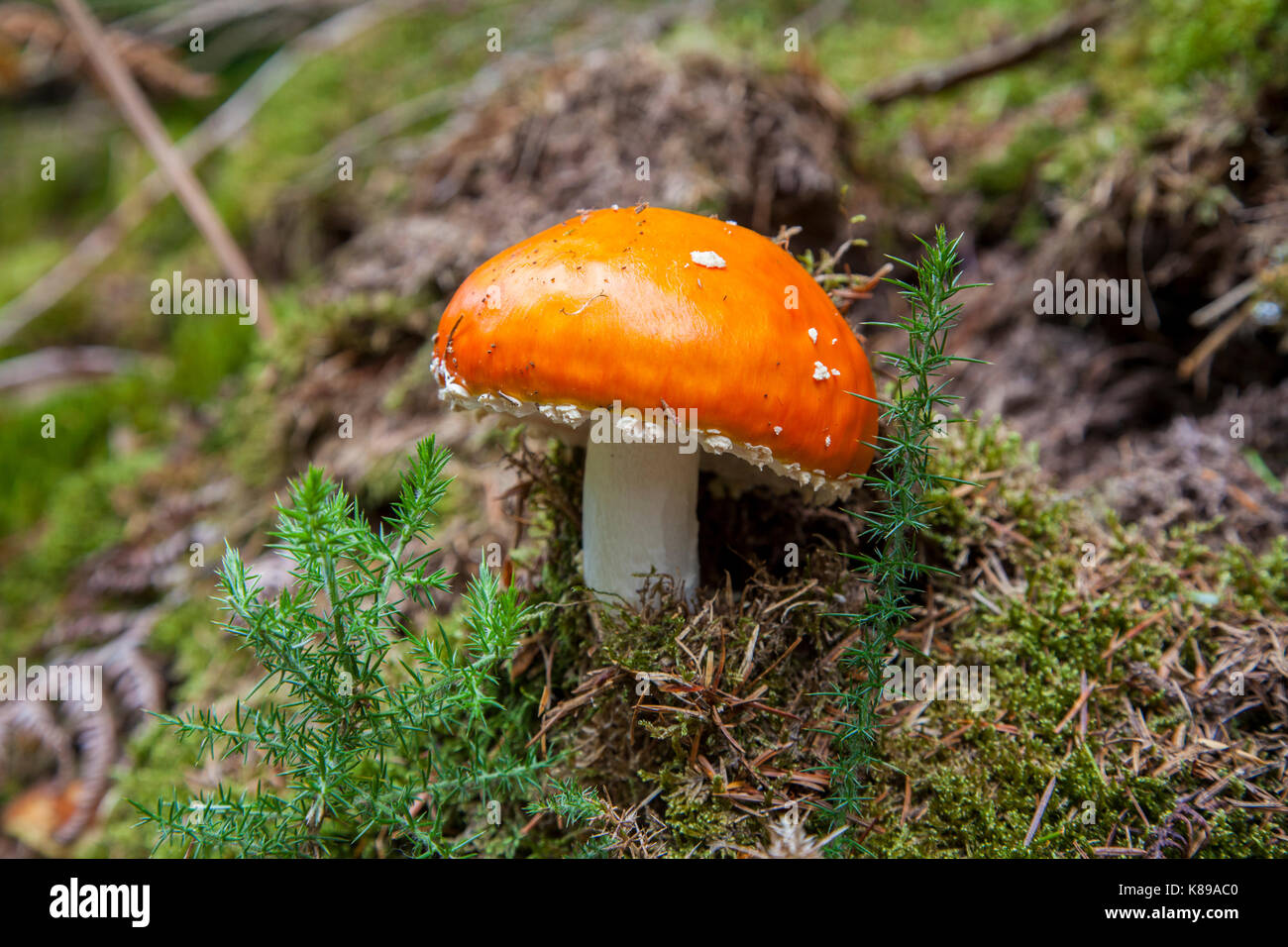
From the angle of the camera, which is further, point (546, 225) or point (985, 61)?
point (985, 61)

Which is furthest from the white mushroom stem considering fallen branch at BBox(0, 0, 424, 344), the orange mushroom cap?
fallen branch at BBox(0, 0, 424, 344)

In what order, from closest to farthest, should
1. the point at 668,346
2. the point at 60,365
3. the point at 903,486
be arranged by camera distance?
the point at 668,346, the point at 903,486, the point at 60,365

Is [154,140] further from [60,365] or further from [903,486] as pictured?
[903,486]

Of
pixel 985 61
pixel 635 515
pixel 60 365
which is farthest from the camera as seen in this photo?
pixel 60 365

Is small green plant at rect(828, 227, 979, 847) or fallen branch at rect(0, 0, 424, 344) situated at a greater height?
fallen branch at rect(0, 0, 424, 344)

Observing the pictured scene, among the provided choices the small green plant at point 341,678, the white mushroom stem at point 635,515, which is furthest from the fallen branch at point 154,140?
the small green plant at point 341,678

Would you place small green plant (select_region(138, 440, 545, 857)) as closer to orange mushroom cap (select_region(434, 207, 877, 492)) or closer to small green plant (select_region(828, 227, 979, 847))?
orange mushroom cap (select_region(434, 207, 877, 492))

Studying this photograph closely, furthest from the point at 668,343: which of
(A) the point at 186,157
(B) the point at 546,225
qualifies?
(A) the point at 186,157
